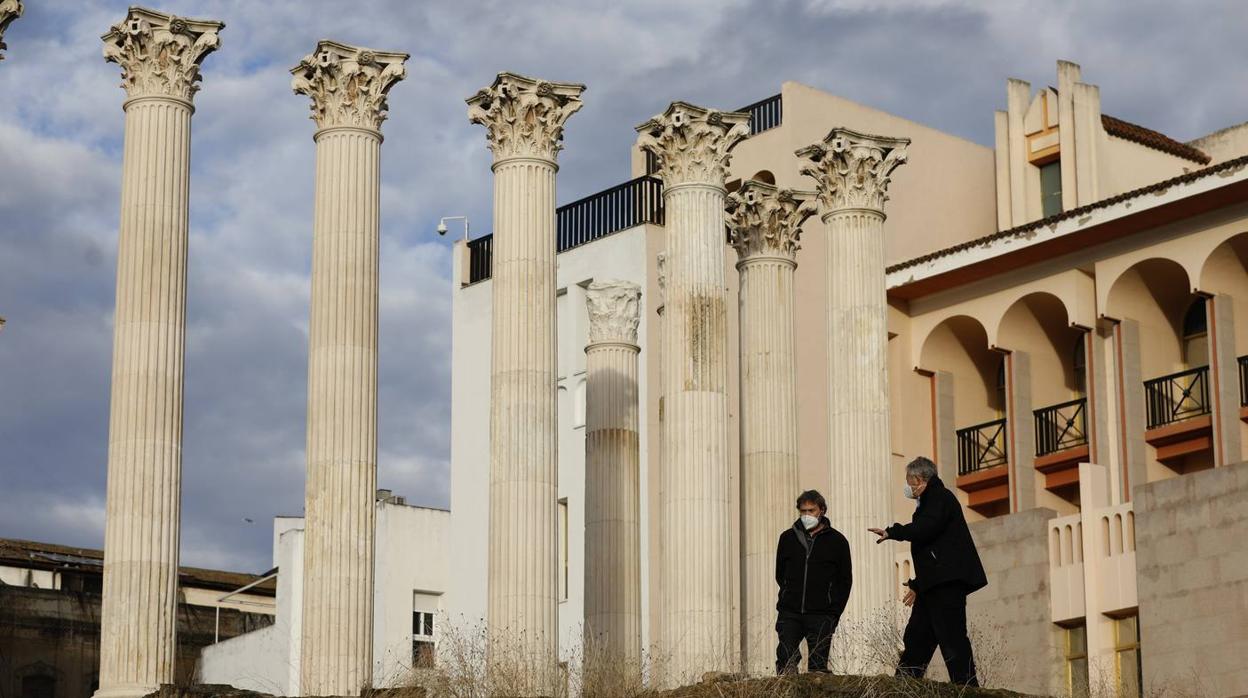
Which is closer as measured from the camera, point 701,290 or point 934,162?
point 701,290

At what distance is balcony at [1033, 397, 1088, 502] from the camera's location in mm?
50938

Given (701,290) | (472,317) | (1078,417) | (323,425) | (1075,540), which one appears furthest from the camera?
(472,317)

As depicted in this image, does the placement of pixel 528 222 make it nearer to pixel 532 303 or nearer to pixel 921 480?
pixel 532 303

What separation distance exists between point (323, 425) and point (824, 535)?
10253mm

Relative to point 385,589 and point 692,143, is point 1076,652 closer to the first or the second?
point 692,143

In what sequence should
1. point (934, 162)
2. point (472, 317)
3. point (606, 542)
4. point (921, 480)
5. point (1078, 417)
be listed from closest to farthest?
point (921, 480), point (606, 542), point (1078, 417), point (934, 162), point (472, 317)

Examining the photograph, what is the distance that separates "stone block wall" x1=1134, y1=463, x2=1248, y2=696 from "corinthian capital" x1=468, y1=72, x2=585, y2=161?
1298cm

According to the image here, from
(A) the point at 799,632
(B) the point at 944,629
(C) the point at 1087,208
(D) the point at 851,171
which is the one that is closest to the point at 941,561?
(B) the point at 944,629

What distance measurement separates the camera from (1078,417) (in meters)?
51.6

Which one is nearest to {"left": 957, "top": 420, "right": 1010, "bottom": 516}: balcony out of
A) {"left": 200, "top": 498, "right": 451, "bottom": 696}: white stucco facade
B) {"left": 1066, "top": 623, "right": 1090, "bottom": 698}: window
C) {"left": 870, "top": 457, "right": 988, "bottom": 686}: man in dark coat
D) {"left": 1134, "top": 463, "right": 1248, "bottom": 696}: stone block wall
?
{"left": 1066, "top": 623, "right": 1090, "bottom": 698}: window

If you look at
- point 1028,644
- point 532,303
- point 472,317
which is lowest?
point 1028,644

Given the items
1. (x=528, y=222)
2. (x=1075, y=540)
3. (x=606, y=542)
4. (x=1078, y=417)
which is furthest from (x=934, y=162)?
(x=528, y=222)

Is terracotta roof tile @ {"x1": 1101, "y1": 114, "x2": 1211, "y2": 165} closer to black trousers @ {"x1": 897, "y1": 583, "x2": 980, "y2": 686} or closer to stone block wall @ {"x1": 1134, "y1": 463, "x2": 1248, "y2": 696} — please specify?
stone block wall @ {"x1": 1134, "y1": 463, "x2": 1248, "y2": 696}

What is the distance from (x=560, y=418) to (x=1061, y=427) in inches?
528
